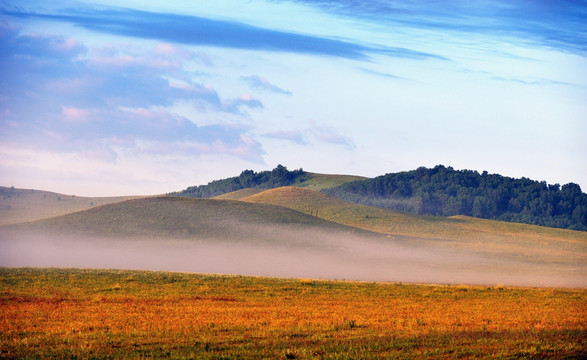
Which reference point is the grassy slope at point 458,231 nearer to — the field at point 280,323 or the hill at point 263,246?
the hill at point 263,246

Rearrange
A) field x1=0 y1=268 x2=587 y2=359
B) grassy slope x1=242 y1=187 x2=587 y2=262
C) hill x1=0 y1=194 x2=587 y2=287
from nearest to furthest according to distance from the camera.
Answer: field x1=0 y1=268 x2=587 y2=359 < hill x1=0 y1=194 x2=587 y2=287 < grassy slope x1=242 y1=187 x2=587 y2=262

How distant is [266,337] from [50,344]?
24.4ft

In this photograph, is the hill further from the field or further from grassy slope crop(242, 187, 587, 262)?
the field

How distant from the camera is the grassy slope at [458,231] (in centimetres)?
13762

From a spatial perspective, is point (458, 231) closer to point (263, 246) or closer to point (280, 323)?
point (263, 246)

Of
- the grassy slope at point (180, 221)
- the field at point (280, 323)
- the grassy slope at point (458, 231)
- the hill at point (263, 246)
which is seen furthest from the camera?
the grassy slope at point (458, 231)

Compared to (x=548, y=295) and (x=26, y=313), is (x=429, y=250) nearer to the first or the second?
(x=548, y=295)

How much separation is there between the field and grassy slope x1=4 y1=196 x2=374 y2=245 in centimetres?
7749

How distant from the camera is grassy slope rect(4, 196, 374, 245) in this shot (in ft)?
415

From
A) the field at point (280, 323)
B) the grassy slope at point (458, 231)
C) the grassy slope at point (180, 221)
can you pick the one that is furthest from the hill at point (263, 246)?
the field at point (280, 323)

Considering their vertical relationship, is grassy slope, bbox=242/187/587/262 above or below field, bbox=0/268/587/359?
above

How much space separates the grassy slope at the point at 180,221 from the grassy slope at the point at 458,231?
22.4 meters

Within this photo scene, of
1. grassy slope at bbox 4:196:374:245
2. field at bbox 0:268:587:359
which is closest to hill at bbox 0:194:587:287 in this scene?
grassy slope at bbox 4:196:374:245

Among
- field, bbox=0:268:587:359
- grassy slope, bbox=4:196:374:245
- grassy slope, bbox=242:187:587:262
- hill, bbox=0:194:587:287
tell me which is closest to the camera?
field, bbox=0:268:587:359
